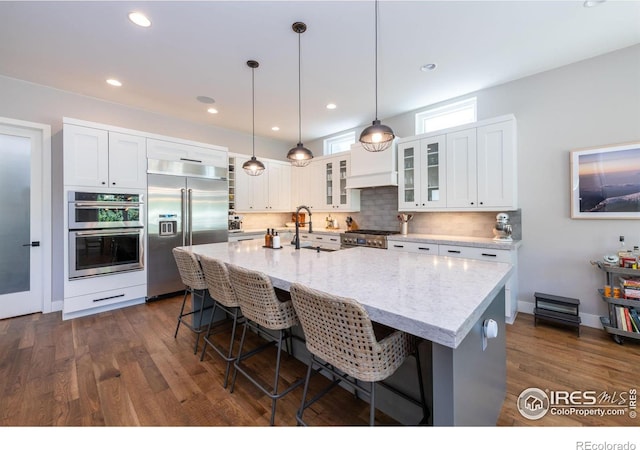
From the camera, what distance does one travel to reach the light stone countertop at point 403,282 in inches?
38.2

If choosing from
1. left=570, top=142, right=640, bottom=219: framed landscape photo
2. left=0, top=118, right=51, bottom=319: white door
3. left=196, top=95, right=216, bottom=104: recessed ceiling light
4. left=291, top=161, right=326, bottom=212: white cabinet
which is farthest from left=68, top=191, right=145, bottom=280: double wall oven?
left=570, top=142, right=640, bottom=219: framed landscape photo

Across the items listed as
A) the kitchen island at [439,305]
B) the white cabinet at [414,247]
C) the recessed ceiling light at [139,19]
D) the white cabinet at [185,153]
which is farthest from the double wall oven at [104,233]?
the white cabinet at [414,247]

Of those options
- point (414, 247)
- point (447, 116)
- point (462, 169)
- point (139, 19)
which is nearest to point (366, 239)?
point (414, 247)

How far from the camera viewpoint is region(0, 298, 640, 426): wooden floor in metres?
1.62

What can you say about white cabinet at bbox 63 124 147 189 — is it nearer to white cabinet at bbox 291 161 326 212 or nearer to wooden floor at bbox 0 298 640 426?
wooden floor at bbox 0 298 640 426

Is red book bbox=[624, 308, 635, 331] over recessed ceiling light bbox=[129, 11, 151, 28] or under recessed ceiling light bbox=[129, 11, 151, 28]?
under

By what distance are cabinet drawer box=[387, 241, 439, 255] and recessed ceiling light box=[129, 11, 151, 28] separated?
359cm

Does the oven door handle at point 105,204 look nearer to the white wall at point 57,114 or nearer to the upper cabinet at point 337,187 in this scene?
the white wall at point 57,114

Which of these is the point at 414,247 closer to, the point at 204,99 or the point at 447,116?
the point at 447,116

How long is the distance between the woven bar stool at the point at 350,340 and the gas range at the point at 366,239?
2733 millimetres

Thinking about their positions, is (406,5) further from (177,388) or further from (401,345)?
(177,388)

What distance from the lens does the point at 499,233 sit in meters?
3.20

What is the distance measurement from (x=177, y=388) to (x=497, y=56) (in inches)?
168
